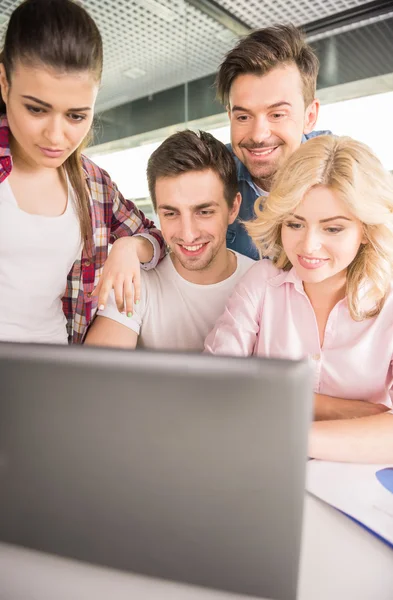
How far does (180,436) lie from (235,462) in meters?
0.05

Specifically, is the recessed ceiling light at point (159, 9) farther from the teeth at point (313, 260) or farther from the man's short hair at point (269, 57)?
the teeth at point (313, 260)

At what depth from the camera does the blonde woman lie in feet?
3.47

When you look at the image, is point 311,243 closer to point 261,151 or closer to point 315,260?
point 315,260

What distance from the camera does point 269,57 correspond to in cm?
151

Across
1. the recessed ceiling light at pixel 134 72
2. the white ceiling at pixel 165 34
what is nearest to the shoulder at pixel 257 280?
the white ceiling at pixel 165 34

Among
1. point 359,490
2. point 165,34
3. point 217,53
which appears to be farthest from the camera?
point 217,53

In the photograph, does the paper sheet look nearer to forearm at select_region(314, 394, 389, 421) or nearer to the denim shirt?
forearm at select_region(314, 394, 389, 421)

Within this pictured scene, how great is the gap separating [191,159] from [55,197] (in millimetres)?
373

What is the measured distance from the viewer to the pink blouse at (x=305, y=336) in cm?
110

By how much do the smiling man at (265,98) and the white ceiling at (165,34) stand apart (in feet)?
5.18

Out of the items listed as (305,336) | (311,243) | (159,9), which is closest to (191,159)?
(311,243)

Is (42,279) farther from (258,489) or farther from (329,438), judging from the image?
(258,489)

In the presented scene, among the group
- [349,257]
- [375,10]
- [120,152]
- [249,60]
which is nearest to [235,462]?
[349,257]

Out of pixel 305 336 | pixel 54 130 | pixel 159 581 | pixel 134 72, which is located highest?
pixel 134 72
